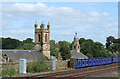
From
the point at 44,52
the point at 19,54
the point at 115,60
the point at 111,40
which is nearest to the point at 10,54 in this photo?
the point at 19,54

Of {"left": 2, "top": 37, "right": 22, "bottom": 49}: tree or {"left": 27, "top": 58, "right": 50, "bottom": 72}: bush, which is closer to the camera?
{"left": 27, "top": 58, "right": 50, "bottom": 72}: bush

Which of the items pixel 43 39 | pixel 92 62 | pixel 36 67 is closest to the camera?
pixel 36 67

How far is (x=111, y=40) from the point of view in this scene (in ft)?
467

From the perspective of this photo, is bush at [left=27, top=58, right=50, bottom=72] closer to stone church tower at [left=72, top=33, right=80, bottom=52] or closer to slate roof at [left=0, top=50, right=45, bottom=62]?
slate roof at [left=0, top=50, right=45, bottom=62]

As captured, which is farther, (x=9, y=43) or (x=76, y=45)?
(x=9, y=43)

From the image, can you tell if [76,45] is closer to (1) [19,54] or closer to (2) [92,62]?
(1) [19,54]

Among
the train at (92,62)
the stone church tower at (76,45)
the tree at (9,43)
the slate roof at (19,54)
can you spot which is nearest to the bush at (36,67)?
the train at (92,62)

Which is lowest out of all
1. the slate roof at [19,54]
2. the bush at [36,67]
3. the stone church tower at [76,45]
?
the bush at [36,67]

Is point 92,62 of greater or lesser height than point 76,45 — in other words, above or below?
below

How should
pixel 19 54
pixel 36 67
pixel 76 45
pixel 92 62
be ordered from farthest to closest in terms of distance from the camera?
pixel 76 45, pixel 19 54, pixel 92 62, pixel 36 67

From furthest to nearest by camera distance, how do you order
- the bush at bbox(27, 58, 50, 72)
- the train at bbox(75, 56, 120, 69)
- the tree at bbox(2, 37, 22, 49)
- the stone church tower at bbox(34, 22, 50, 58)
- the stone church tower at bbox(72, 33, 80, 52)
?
the tree at bbox(2, 37, 22, 49), the stone church tower at bbox(72, 33, 80, 52), the stone church tower at bbox(34, 22, 50, 58), the train at bbox(75, 56, 120, 69), the bush at bbox(27, 58, 50, 72)

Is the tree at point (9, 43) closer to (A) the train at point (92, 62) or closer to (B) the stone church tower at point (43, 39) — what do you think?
(B) the stone church tower at point (43, 39)

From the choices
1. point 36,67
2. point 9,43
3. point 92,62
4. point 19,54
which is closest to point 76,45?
point 9,43

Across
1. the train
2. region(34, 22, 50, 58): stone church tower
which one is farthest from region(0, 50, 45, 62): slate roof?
the train
